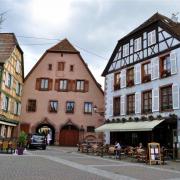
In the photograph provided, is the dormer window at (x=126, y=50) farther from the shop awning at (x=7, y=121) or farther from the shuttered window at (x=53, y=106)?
the shuttered window at (x=53, y=106)

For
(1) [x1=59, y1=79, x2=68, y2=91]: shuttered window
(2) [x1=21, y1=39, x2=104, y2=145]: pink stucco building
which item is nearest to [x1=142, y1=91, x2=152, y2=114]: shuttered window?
(2) [x1=21, y1=39, x2=104, y2=145]: pink stucco building

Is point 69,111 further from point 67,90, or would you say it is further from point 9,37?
point 9,37

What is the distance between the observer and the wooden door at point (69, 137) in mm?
40344

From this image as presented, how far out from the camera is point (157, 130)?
84.1ft

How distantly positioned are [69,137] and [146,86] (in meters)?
16.8

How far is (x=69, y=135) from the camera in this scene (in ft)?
133

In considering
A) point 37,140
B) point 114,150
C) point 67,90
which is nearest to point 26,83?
point 67,90

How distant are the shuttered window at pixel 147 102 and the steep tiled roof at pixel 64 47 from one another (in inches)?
686

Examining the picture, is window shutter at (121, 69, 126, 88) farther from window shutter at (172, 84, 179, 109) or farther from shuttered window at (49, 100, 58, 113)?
shuttered window at (49, 100, 58, 113)

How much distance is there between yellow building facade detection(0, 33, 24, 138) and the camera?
33003mm

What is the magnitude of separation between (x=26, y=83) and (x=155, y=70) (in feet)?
67.5

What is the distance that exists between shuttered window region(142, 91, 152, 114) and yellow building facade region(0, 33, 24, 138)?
547 inches

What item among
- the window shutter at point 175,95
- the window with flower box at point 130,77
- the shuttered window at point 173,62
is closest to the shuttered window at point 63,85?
the window with flower box at point 130,77

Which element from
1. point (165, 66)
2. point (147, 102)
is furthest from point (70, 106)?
point (165, 66)
